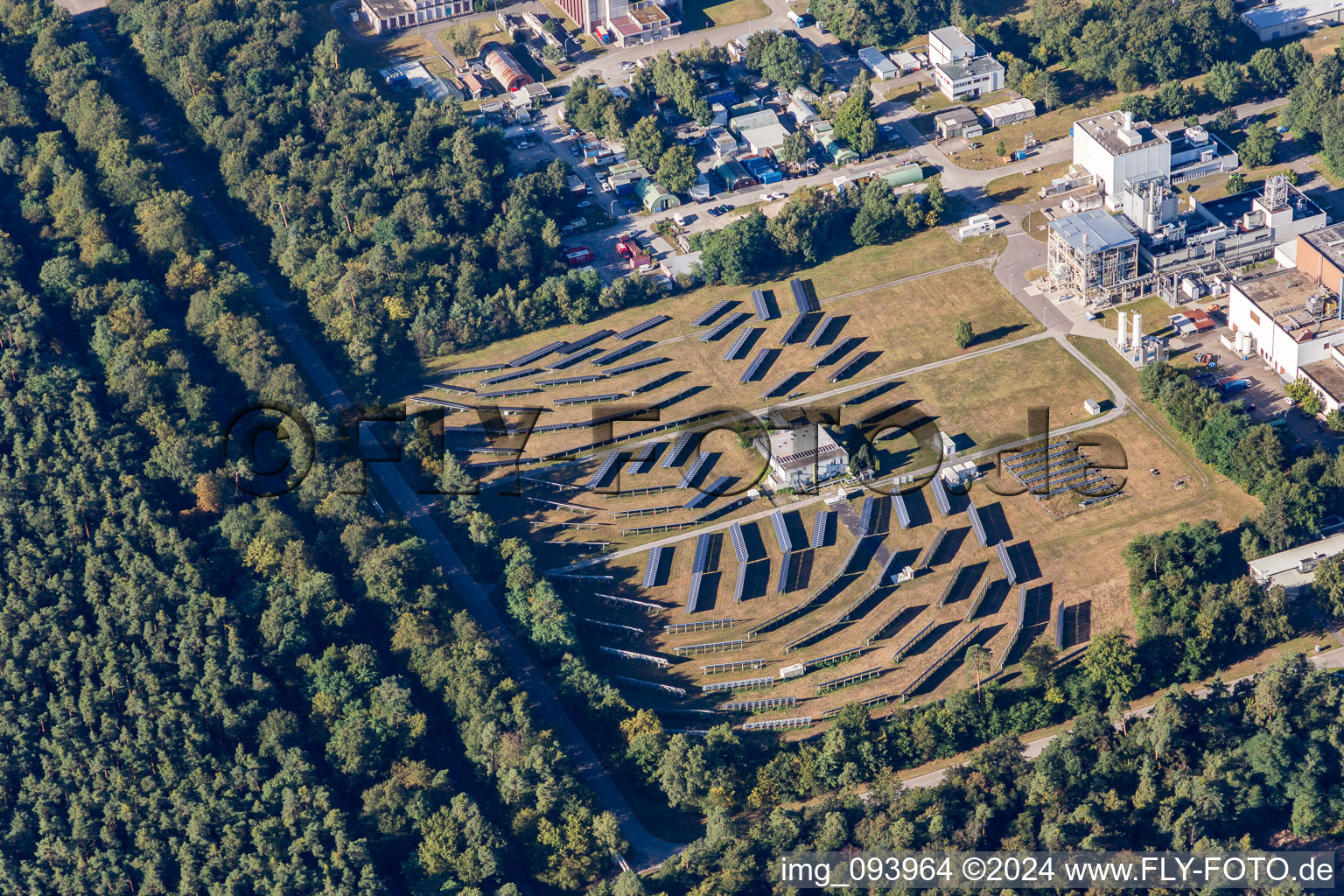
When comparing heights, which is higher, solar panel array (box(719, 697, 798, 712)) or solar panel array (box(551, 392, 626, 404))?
solar panel array (box(551, 392, 626, 404))

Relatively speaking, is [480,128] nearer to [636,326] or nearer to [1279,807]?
[636,326]

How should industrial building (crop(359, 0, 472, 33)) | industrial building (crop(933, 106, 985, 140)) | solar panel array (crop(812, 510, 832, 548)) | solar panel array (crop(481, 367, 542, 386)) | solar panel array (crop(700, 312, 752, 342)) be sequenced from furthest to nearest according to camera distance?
industrial building (crop(359, 0, 472, 33))
industrial building (crop(933, 106, 985, 140))
solar panel array (crop(700, 312, 752, 342))
solar panel array (crop(481, 367, 542, 386))
solar panel array (crop(812, 510, 832, 548))

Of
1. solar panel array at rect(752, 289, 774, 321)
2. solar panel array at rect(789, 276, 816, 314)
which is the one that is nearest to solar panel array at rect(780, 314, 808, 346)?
solar panel array at rect(789, 276, 816, 314)

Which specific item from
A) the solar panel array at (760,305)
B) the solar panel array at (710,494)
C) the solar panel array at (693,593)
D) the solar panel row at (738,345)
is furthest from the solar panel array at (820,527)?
the solar panel array at (760,305)

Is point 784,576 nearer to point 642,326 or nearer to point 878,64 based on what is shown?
point 642,326

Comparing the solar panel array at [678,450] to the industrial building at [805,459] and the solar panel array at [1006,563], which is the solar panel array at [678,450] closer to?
the industrial building at [805,459]

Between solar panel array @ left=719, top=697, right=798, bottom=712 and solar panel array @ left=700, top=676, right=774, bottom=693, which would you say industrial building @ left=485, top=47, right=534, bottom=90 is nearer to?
solar panel array @ left=700, top=676, right=774, bottom=693

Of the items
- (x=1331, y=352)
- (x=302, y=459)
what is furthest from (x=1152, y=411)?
(x=302, y=459)

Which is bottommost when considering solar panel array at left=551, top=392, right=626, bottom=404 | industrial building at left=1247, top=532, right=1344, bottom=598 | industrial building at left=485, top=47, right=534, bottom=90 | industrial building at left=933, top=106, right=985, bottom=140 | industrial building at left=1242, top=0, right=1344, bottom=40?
industrial building at left=1247, top=532, right=1344, bottom=598

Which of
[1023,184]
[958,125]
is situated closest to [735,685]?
[1023,184]
